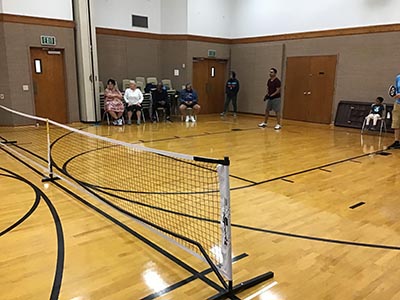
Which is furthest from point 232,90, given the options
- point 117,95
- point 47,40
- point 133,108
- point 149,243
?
point 149,243

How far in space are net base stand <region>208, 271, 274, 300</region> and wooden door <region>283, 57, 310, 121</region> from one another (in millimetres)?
10287

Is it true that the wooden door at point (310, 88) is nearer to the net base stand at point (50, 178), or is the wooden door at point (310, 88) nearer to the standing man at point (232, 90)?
the standing man at point (232, 90)

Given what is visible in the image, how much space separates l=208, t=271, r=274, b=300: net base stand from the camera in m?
2.60

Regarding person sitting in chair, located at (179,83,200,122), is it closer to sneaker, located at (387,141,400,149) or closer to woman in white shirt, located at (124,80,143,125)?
woman in white shirt, located at (124,80,143,125)

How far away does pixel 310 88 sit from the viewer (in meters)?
12.2

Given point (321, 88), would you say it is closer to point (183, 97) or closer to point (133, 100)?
point (183, 97)

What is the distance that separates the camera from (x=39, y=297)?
102 inches

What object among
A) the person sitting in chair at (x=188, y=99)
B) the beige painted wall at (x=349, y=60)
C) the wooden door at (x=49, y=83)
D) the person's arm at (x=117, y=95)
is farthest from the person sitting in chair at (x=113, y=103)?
the beige painted wall at (x=349, y=60)

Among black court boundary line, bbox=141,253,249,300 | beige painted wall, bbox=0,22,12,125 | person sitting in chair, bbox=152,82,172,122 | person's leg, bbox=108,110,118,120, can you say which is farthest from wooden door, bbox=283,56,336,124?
black court boundary line, bbox=141,253,249,300

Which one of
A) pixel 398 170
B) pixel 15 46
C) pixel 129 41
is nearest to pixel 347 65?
pixel 398 170

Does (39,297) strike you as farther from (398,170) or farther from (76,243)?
(398,170)

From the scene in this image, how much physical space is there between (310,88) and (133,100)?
5.87 metres

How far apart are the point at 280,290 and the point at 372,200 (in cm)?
261

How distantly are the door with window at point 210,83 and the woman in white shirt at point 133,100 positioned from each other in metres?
3.22
